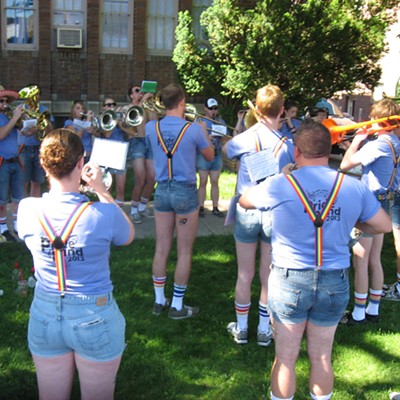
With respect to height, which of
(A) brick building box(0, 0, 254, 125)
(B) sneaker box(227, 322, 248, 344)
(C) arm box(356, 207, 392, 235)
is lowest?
(B) sneaker box(227, 322, 248, 344)

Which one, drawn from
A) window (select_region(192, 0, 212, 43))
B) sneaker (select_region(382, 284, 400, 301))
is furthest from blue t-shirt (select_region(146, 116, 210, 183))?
window (select_region(192, 0, 212, 43))

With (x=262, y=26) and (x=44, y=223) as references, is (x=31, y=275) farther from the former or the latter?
(x=262, y=26)

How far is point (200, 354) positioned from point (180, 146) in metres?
1.72

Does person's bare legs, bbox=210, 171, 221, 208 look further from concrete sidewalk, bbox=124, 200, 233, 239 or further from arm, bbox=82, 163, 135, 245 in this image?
arm, bbox=82, 163, 135, 245

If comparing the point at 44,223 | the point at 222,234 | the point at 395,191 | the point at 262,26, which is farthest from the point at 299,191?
the point at 262,26

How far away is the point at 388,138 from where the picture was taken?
15.1 ft

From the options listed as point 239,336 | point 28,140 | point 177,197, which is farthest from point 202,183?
point 239,336

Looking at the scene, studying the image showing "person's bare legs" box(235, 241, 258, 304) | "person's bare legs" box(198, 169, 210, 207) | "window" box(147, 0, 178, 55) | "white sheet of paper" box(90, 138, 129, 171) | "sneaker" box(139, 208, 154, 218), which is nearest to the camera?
"person's bare legs" box(235, 241, 258, 304)

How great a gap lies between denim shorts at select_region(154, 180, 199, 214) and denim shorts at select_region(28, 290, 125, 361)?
6.49 ft

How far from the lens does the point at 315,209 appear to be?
9.44 feet

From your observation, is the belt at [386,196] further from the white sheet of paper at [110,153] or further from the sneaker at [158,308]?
the white sheet of paper at [110,153]

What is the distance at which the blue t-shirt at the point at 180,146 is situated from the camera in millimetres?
4566

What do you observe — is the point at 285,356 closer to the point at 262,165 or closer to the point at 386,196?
the point at 262,165

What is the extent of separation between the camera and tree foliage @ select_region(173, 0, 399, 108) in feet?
36.6
